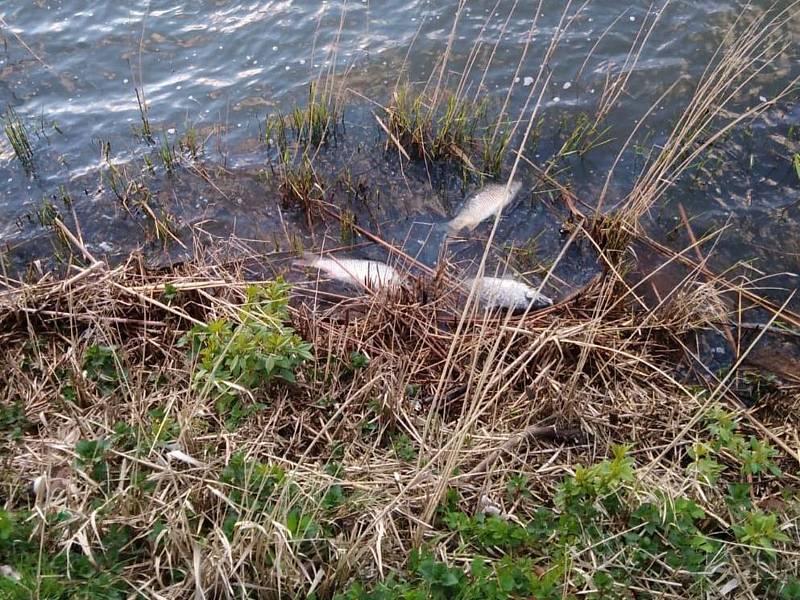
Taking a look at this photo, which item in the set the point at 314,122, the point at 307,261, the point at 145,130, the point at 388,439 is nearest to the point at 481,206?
the point at 307,261

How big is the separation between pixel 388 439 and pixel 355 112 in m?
3.48

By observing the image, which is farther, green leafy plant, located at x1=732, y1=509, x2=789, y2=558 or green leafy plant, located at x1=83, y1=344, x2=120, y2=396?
green leafy plant, located at x1=83, y1=344, x2=120, y2=396

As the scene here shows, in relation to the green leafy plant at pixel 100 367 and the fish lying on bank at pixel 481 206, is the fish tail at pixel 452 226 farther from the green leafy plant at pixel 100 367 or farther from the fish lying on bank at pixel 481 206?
the green leafy plant at pixel 100 367

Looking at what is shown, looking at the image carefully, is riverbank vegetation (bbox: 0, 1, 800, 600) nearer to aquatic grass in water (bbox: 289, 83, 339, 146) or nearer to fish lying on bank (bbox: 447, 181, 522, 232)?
fish lying on bank (bbox: 447, 181, 522, 232)

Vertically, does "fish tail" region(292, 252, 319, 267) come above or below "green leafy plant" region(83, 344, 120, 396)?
below

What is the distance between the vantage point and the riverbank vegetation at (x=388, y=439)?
2621 millimetres

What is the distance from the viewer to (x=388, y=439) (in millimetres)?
3338

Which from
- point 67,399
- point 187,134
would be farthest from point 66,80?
point 67,399

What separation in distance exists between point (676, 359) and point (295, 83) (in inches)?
163

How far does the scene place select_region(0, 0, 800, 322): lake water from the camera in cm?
502

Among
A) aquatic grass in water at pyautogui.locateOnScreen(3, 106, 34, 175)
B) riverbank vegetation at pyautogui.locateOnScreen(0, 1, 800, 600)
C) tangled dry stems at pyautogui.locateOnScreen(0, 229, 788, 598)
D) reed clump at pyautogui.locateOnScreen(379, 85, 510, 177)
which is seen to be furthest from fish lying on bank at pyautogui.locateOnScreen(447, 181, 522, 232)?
aquatic grass in water at pyautogui.locateOnScreen(3, 106, 34, 175)

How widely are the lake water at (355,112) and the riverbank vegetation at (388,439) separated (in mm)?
515

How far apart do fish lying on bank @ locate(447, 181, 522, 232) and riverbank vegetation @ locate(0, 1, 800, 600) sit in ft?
1.88

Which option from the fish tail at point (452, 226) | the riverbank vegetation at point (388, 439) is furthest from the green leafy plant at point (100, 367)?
the fish tail at point (452, 226)
